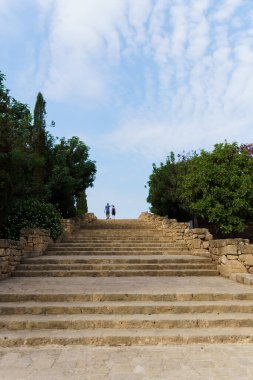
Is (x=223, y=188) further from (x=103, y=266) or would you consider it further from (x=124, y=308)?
(x=124, y=308)

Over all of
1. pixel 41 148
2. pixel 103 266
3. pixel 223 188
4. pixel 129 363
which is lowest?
pixel 129 363

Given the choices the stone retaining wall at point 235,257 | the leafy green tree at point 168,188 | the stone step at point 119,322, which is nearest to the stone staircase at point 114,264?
the stone retaining wall at point 235,257

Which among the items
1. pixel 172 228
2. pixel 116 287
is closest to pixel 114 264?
pixel 116 287

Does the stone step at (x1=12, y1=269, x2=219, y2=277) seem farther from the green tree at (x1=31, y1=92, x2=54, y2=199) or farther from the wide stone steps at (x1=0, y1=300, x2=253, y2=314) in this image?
the green tree at (x1=31, y1=92, x2=54, y2=199)

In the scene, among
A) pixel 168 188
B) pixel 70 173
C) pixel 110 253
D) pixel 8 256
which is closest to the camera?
pixel 8 256

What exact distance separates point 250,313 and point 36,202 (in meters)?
9.69

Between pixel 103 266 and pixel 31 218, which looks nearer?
pixel 103 266

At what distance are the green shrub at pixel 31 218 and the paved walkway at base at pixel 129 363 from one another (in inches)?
310

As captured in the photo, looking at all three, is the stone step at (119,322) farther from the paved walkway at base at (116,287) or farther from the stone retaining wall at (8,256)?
the stone retaining wall at (8,256)

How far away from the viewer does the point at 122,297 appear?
578cm

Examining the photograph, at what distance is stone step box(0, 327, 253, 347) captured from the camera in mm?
4348

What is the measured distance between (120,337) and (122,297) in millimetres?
1404

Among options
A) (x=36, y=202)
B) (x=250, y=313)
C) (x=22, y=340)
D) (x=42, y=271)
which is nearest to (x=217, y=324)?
(x=250, y=313)

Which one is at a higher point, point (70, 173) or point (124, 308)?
point (70, 173)
